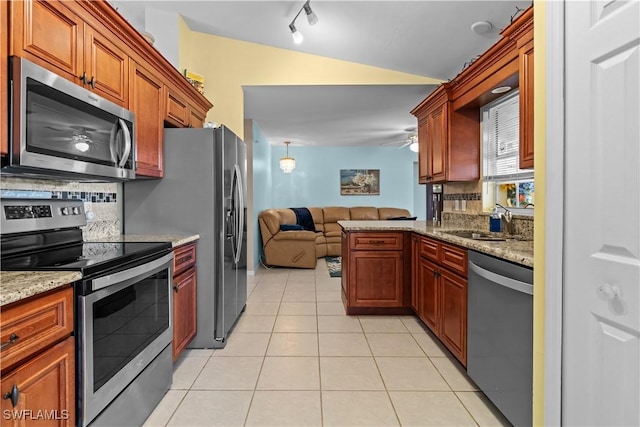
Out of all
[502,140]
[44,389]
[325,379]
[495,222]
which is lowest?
[325,379]

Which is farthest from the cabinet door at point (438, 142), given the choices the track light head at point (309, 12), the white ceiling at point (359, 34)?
the track light head at point (309, 12)

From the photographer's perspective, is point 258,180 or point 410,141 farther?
point 410,141

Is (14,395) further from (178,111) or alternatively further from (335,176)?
(335,176)

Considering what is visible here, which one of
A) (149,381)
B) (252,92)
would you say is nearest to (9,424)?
(149,381)

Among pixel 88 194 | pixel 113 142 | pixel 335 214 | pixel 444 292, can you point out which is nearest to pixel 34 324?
pixel 113 142

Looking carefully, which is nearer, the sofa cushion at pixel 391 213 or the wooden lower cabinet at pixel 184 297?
the wooden lower cabinet at pixel 184 297

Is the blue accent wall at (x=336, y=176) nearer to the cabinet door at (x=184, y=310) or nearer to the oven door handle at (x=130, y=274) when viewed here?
the cabinet door at (x=184, y=310)

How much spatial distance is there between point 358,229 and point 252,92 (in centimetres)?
224

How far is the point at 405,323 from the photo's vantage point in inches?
125

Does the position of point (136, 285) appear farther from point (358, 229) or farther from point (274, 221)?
point (274, 221)

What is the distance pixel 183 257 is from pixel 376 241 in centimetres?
177

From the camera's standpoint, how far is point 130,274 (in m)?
1.60

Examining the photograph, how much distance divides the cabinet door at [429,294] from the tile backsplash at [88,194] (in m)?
2.41

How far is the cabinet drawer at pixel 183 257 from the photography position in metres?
2.24
